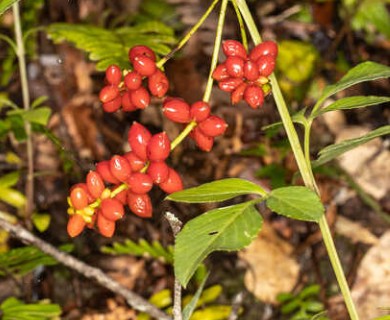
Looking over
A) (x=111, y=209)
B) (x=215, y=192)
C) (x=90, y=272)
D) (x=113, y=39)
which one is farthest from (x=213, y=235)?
(x=113, y=39)

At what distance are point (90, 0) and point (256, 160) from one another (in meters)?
1.79

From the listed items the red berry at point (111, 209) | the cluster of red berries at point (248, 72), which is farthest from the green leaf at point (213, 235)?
the cluster of red berries at point (248, 72)

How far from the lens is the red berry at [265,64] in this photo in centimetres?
162

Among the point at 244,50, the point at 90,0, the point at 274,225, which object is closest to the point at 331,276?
the point at 274,225

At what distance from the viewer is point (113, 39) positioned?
121 inches

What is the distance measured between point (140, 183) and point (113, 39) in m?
1.62

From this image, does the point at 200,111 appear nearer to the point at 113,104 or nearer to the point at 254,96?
the point at 254,96

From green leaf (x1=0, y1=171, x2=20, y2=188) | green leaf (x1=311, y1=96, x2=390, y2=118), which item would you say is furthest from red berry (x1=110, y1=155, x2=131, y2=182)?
green leaf (x1=0, y1=171, x2=20, y2=188)

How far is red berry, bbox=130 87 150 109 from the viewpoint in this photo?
67.1 inches

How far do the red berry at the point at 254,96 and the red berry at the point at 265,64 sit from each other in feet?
0.12

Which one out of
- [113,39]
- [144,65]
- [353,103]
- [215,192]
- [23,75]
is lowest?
[215,192]

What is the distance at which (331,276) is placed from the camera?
3777mm

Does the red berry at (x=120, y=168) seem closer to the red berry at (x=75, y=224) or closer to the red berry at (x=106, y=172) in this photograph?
the red berry at (x=106, y=172)

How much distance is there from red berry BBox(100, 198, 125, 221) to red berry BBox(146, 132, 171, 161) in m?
0.14
